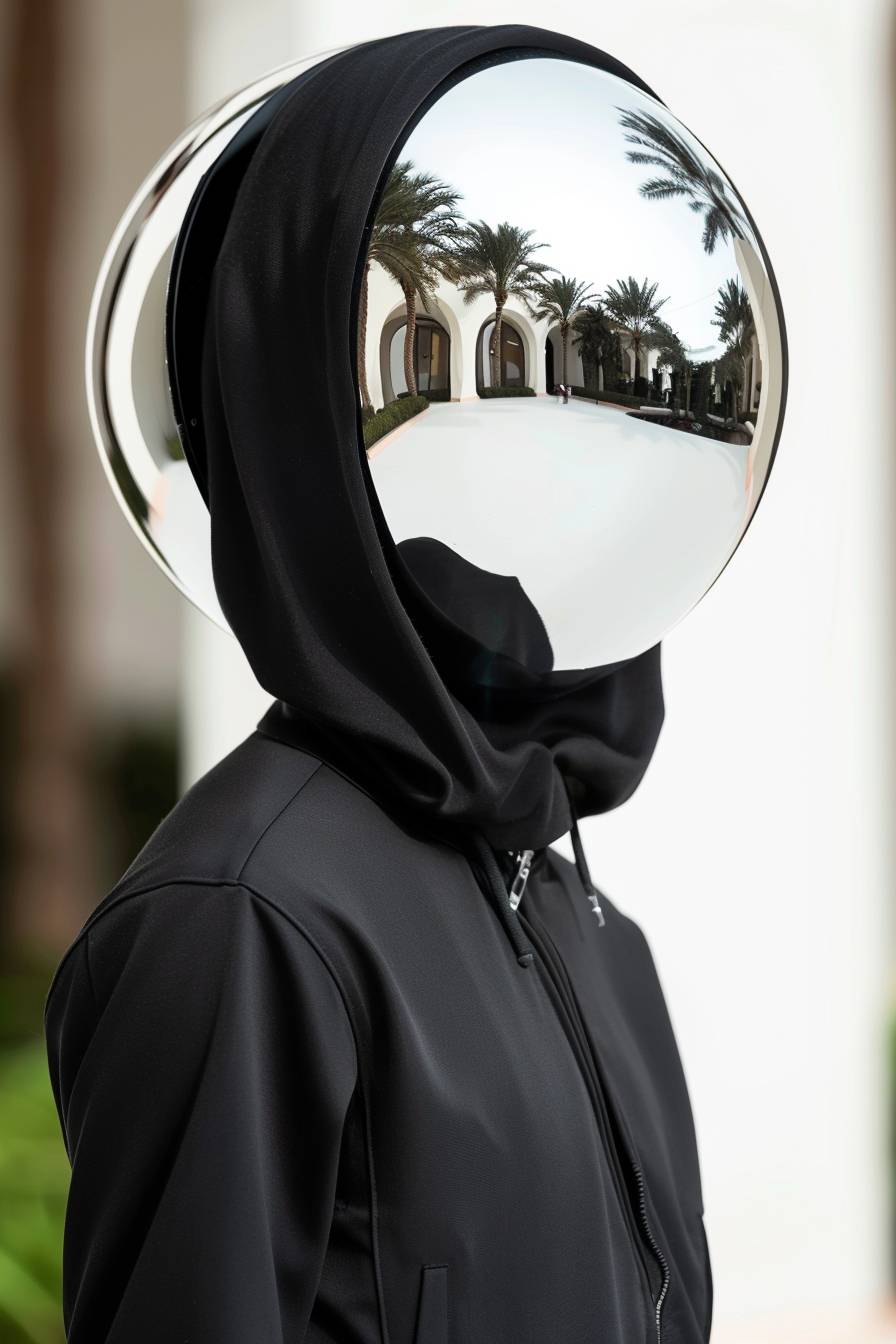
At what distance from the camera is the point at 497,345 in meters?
0.85

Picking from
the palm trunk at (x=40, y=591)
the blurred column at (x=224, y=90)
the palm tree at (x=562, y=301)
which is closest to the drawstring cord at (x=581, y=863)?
the palm tree at (x=562, y=301)

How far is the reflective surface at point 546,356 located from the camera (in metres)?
0.84

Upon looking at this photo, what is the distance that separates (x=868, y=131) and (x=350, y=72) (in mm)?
2641

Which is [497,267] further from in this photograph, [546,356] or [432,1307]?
[432,1307]

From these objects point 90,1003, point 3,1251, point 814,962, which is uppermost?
point 90,1003

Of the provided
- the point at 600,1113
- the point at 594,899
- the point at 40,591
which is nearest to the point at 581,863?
the point at 594,899

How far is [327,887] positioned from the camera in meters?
0.83

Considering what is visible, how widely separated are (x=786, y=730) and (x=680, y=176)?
90.2 inches

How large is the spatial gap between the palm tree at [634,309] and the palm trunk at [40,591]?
369 cm

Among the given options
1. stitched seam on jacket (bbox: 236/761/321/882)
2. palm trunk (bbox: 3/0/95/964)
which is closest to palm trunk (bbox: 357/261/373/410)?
stitched seam on jacket (bbox: 236/761/321/882)

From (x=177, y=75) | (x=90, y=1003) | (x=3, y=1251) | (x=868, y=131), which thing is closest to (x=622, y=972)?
(x=90, y=1003)

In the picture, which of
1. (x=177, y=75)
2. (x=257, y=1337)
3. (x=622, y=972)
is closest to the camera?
(x=257, y=1337)

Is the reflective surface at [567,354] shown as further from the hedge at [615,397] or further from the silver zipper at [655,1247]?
the silver zipper at [655,1247]

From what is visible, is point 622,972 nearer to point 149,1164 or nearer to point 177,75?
point 149,1164
